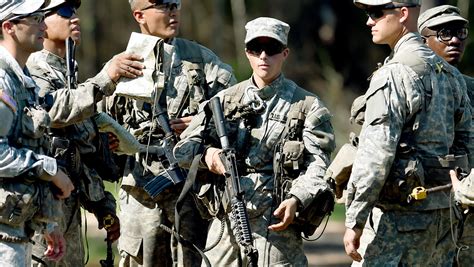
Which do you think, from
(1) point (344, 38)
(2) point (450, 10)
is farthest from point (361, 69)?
(2) point (450, 10)

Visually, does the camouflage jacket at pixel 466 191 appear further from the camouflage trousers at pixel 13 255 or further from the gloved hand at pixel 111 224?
the gloved hand at pixel 111 224

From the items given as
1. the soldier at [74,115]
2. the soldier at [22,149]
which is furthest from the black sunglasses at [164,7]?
the soldier at [22,149]

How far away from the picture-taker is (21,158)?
8203mm

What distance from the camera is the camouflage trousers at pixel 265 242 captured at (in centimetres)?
941

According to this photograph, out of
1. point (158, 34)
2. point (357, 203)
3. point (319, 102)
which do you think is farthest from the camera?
point (158, 34)

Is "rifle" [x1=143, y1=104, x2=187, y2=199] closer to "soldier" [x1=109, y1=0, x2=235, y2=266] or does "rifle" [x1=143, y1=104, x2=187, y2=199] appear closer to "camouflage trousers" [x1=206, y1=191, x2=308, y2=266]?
"soldier" [x1=109, y1=0, x2=235, y2=266]

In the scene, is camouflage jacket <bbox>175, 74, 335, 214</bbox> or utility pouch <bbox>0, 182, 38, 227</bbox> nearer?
utility pouch <bbox>0, 182, 38, 227</bbox>

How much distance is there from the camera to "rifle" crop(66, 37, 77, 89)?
975 cm

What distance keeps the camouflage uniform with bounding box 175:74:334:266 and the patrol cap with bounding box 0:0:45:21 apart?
1681 millimetres

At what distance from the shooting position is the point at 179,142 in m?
9.77

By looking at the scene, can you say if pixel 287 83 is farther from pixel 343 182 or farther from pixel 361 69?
pixel 361 69

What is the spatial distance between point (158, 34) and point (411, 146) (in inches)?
104

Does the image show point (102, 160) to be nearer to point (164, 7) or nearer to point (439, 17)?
point (164, 7)

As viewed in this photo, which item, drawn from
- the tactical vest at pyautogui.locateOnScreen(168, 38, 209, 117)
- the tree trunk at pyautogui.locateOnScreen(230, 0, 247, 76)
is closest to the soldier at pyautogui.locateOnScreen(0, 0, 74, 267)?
the tactical vest at pyautogui.locateOnScreen(168, 38, 209, 117)
